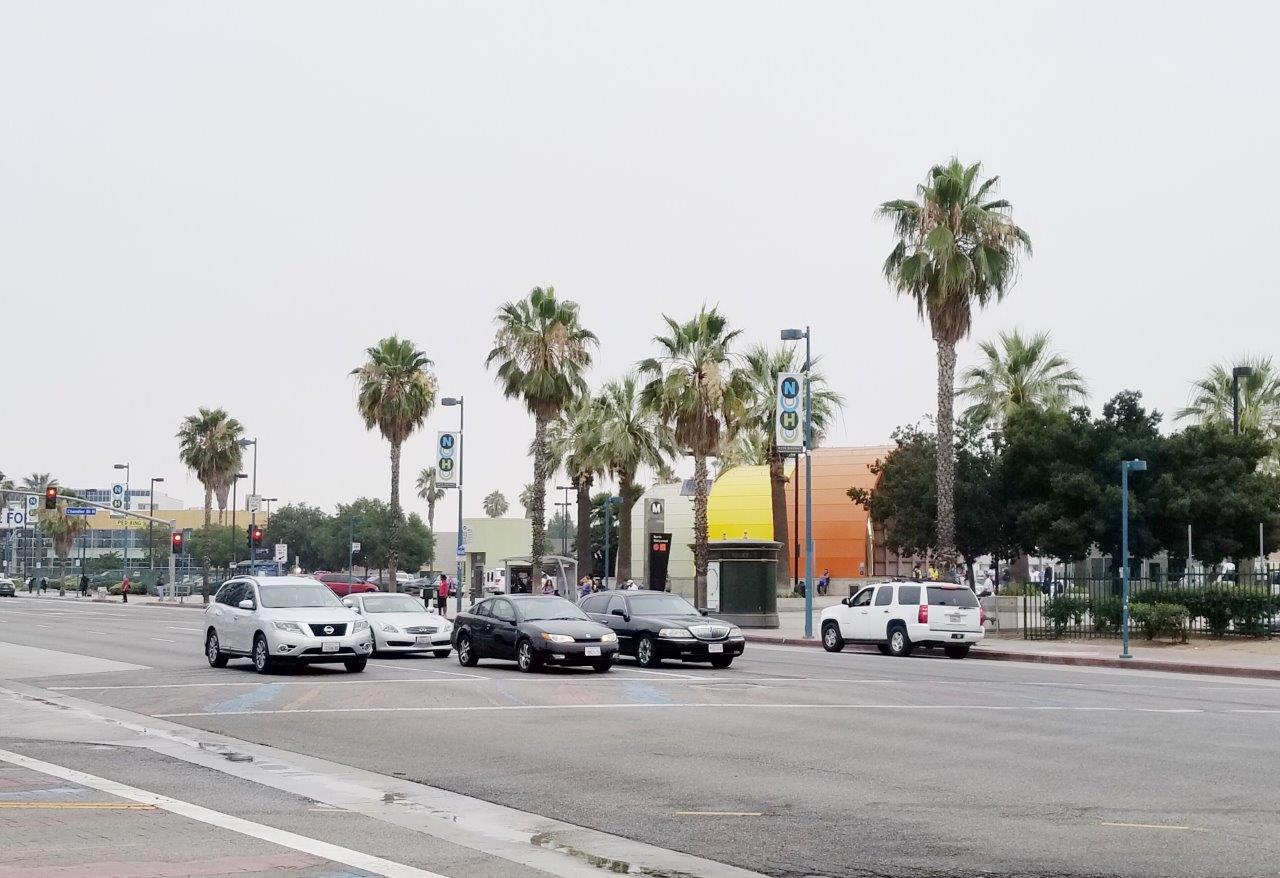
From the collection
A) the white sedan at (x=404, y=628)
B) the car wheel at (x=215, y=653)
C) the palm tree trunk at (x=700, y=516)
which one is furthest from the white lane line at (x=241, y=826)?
the palm tree trunk at (x=700, y=516)

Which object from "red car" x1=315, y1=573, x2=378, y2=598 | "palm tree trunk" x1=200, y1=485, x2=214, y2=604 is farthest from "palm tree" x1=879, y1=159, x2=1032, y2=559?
"palm tree trunk" x1=200, y1=485, x2=214, y2=604

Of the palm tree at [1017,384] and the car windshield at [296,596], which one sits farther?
the palm tree at [1017,384]

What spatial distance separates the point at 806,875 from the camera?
8953 millimetres

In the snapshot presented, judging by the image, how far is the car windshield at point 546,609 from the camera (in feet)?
89.2

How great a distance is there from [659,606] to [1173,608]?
1416 cm

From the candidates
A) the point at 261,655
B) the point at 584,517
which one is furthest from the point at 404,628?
the point at 584,517

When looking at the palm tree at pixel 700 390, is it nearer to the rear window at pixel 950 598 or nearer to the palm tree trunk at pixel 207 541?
the rear window at pixel 950 598

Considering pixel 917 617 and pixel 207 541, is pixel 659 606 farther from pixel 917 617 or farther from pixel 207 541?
pixel 207 541

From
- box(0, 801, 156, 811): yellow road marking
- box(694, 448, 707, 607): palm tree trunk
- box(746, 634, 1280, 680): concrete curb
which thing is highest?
box(694, 448, 707, 607): palm tree trunk

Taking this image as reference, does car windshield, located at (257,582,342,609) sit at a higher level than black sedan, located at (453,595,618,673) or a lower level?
higher

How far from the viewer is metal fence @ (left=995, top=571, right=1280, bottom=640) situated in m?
36.0

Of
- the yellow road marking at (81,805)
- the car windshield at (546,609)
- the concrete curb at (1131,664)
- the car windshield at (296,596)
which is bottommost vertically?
the concrete curb at (1131,664)

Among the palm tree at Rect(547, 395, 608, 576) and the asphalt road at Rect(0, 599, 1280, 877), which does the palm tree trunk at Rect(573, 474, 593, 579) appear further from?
the asphalt road at Rect(0, 599, 1280, 877)

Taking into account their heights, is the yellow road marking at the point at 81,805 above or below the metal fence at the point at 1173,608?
below
